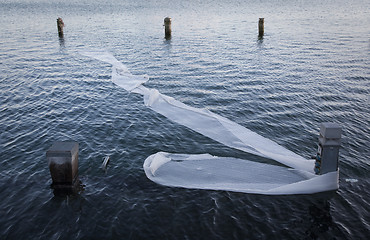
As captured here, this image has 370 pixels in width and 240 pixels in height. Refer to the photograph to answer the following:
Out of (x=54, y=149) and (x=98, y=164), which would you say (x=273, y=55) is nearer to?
(x=98, y=164)

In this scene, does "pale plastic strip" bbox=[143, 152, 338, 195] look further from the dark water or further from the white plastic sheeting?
the dark water

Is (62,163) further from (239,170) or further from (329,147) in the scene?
(329,147)

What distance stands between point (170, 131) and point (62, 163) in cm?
516

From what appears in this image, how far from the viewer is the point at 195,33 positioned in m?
39.7

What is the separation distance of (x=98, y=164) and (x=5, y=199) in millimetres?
2839

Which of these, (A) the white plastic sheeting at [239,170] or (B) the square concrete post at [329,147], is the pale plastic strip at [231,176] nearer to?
(A) the white plastic sheeting at [239,170]

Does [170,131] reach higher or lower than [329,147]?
lower

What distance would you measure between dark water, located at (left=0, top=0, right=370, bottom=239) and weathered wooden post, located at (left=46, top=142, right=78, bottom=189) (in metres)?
0.43

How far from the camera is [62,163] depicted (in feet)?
28.0

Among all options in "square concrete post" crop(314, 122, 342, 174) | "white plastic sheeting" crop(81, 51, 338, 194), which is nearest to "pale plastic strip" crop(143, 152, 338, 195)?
"white plastic sheeting" crop(81, 51, 338, 194)

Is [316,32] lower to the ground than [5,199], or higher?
higher

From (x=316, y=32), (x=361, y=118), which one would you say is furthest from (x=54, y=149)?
(x=316, y=32)

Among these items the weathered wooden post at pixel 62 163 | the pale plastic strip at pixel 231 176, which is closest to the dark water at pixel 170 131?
the pale plastic strip at pixel 231 176

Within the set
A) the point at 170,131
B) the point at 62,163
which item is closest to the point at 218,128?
the point at 170,131
